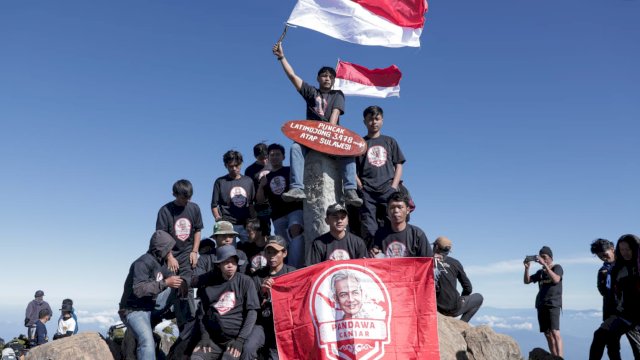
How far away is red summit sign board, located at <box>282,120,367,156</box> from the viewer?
10.8m

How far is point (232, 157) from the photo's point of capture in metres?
11.1

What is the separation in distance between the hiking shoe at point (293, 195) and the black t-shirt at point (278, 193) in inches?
25.1

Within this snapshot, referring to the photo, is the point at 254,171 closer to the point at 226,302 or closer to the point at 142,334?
the point at 226,302

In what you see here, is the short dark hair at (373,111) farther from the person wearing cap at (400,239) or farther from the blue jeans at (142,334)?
the blue jeans at (142,334)

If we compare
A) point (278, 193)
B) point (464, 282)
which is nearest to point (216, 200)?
point (278, 193)

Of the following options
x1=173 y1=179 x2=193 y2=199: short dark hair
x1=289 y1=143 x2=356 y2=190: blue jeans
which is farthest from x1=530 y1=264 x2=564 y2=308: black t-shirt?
x1=173 y1=179 x2=193 y2=199: short dark hair

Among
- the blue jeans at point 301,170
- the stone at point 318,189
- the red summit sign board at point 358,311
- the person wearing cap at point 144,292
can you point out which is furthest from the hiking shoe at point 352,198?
the person wearing cap at point 144,292

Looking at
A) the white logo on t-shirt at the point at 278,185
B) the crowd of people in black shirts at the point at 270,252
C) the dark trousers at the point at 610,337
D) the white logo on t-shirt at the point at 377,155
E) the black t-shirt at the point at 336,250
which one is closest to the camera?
the crowd of people in black shirts at the point at 270,252

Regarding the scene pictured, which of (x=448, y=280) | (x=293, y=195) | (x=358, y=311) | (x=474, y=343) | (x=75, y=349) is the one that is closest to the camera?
(x=358, y=311)

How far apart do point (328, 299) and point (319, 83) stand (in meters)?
5.64

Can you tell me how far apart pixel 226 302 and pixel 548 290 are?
24.7 feet

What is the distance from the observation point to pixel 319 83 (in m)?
11.4

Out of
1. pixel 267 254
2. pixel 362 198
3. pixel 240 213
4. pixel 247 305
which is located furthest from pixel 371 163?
pixel 247 305

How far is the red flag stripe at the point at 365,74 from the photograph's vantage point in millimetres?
14430
